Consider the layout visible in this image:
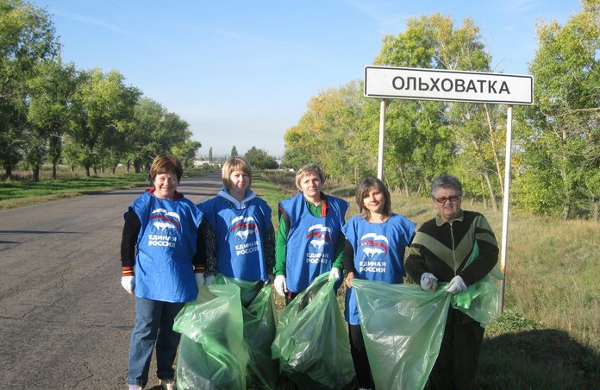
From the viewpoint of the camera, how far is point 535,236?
48.3 feet

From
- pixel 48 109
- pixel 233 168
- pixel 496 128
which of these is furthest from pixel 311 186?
pixel 48 109

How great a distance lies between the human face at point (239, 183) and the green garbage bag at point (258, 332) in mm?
624

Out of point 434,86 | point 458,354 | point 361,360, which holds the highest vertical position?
point 434,86

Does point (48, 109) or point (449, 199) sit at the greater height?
point (48, 109)

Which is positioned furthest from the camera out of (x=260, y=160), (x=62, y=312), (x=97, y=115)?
(x=260, y=160)

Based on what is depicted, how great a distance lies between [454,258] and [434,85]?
222 cm

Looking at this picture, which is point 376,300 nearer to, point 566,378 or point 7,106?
point 566,378

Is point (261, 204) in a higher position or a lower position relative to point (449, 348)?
higher

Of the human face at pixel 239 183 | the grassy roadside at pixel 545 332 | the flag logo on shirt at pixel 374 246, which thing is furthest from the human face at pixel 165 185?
the grassy roadside at pixel 545 332

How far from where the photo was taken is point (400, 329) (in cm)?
337

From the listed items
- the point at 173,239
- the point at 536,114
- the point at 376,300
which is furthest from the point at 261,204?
the point at 536,114

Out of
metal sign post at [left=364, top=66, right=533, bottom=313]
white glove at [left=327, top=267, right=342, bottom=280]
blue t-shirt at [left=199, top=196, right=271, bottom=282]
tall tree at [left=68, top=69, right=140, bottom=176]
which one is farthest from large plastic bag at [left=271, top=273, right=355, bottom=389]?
tall tree at [left=68, top=69, right=140, bottom=176]

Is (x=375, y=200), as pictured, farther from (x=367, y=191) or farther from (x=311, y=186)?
(x=311, y=186)

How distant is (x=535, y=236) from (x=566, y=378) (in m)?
11.7
